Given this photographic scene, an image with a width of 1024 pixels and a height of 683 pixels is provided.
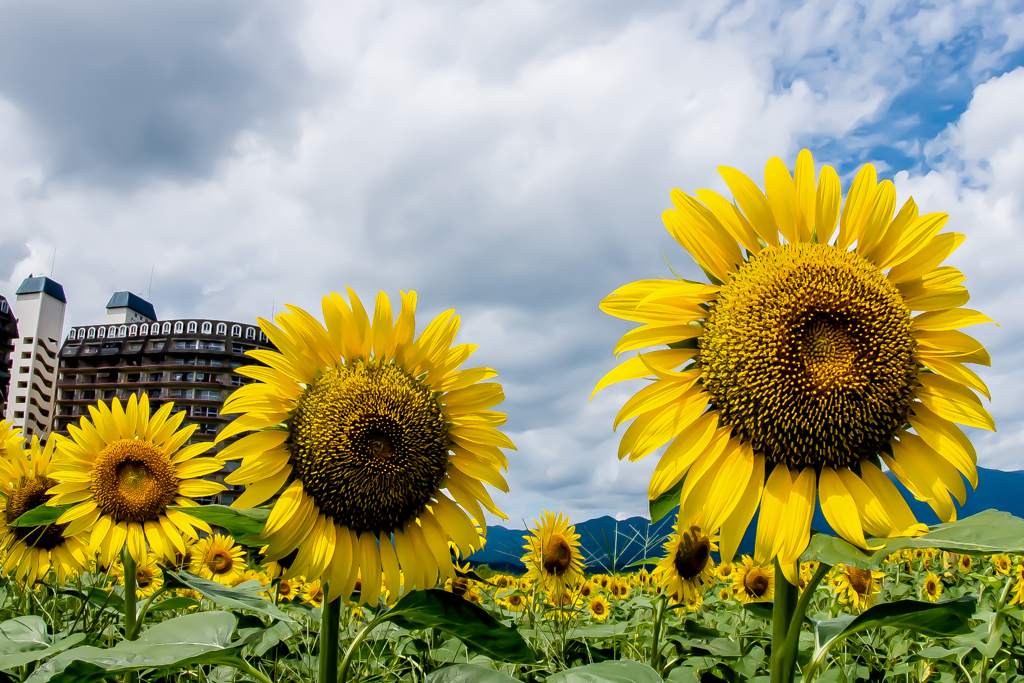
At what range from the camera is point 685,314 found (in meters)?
1.76

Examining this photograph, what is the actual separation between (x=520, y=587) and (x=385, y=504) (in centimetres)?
298

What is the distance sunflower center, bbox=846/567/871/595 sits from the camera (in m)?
4.57

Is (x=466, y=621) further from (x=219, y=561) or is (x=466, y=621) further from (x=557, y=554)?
(x=219, y=561)

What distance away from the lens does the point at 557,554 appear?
5090mm

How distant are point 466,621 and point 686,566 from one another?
10.3ft

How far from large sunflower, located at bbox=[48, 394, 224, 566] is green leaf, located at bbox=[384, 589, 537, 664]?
2.24 metres

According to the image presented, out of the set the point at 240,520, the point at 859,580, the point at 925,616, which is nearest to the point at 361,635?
the point at 240,520

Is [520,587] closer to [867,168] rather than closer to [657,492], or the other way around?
[657,492]

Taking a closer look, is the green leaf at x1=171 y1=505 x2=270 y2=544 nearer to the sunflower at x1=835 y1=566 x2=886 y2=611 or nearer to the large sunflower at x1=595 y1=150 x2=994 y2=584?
the large sunflower at x1=595 y1=150 x2=994 y2=584

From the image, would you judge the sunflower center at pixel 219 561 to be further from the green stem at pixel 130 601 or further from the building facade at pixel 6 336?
the building facade at pixel 6 336

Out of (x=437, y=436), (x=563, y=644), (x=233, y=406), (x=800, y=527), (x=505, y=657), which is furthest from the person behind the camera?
(x=563, y=644)

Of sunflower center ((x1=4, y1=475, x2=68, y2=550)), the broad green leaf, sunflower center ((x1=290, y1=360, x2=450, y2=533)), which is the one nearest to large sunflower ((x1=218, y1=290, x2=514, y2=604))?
sunflower center ((x1=290, y1=360, x2=450, y2=533))

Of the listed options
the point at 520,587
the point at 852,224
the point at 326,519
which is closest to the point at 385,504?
the point at 326,519

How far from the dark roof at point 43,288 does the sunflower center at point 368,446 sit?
4045 inches
